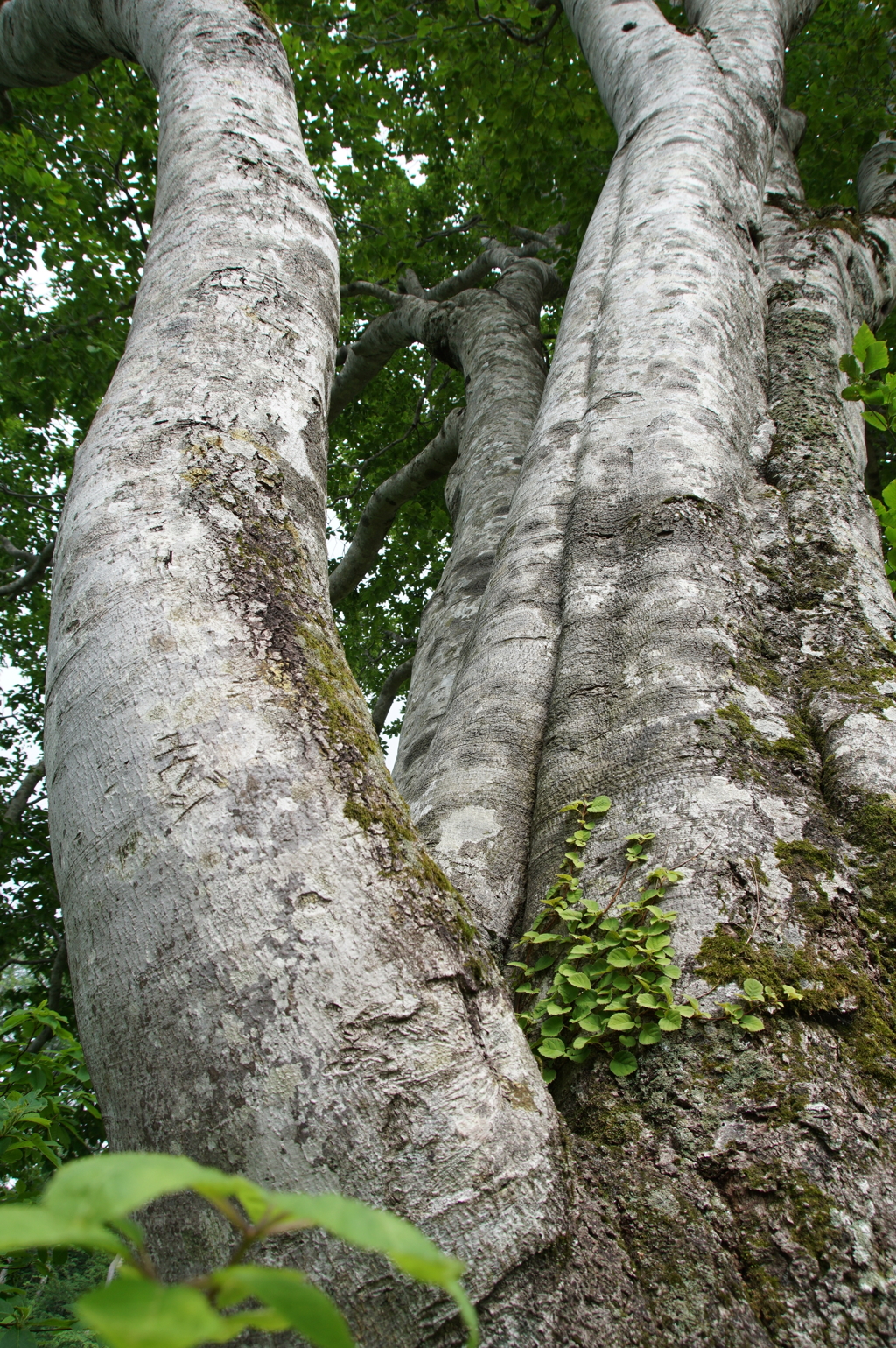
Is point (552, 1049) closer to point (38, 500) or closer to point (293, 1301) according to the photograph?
point (293, 1301)

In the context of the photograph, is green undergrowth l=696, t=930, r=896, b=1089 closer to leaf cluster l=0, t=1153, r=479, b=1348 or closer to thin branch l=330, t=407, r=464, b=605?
leaf cluster l=0, t=1153, r=479, b=1348

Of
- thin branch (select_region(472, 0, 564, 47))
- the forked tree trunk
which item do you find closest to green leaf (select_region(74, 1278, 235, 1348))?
the forked tree trunk

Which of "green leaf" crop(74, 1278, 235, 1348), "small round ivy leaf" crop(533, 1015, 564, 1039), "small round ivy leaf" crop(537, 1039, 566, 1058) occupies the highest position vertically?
"small round ivy leaf" crop(533, 1015, 564, 1039)

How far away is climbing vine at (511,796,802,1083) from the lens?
1256 mm

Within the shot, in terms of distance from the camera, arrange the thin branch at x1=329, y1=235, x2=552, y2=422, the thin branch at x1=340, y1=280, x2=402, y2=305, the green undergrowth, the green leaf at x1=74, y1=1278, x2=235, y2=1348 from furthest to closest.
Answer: the thin branch at x1=340, y1=280, x2=402, y2=305 → the thin branch at x1=329, y1=235, x2=552, y2=422 → the green undergrowth → the green leaf at x1=74, y1=1278, x2=235, y2=1348

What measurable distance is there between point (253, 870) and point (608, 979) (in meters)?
0.64

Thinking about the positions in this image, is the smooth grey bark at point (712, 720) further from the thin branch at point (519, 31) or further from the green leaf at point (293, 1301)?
the thin branch at point (519, 31)

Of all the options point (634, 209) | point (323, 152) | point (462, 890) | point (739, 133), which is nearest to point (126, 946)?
point (462, 890)

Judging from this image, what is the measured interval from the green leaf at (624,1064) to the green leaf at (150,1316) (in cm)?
93

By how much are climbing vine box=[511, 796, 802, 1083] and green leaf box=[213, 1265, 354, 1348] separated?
90 centimetres

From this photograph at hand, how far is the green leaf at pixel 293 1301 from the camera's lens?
0.43 meters

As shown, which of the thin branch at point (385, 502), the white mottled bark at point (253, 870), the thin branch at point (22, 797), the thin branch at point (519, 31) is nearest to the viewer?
the white mottled bark at point (253, 870)

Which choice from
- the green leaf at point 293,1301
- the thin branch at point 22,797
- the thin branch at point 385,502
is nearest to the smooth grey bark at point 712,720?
the green leaf at point 293,1301

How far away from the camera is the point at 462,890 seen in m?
1.71
